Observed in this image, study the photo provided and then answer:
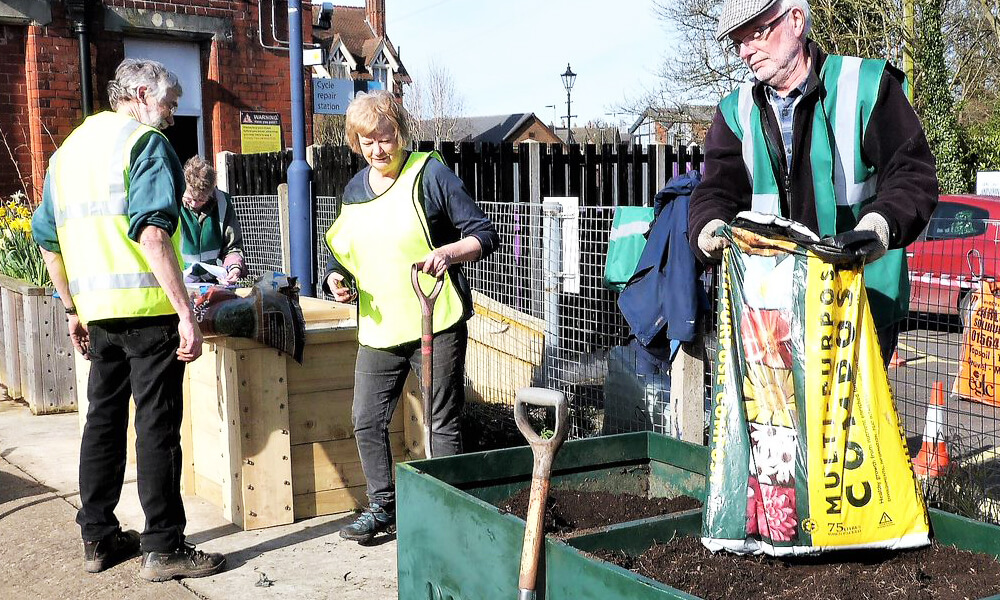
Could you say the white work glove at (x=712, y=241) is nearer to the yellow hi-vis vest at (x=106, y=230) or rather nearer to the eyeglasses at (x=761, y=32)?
the eyeglasses at (x=761, y=32)

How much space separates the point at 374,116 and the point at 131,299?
121cm

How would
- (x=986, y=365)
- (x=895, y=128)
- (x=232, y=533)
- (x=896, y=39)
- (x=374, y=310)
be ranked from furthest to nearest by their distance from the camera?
1. (x=896, y=39)
2. (x=986, y=365)
3. (x=232, y=533)
4. (x=374, y=310)
5. (x=895, y=128)

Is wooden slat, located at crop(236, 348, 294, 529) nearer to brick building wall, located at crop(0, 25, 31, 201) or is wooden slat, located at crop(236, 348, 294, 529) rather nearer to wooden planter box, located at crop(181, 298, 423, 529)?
wooden planter box, located at crop(181, 298, 423, 529)

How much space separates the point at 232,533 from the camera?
4.69 meters

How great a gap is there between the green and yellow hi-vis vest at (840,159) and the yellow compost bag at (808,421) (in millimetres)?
482

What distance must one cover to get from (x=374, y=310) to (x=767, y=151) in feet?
6.60

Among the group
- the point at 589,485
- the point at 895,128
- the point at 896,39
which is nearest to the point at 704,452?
the point at 589,485

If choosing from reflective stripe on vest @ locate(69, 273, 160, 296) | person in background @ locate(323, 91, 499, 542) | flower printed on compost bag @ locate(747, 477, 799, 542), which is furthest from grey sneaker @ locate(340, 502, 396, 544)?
flower printed on compost bag @ locate(747, 477, 799, 542)

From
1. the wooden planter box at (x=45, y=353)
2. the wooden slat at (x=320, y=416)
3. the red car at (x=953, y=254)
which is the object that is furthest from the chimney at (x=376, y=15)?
the wooden slat at (x=320, y=416)

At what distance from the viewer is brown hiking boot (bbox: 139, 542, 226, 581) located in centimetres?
408

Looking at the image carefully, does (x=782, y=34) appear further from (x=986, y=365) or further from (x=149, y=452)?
(x=986, y=365)

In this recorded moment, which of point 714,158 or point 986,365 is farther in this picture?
point 986,365

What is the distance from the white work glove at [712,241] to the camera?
259cm

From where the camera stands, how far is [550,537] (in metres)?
2.37
